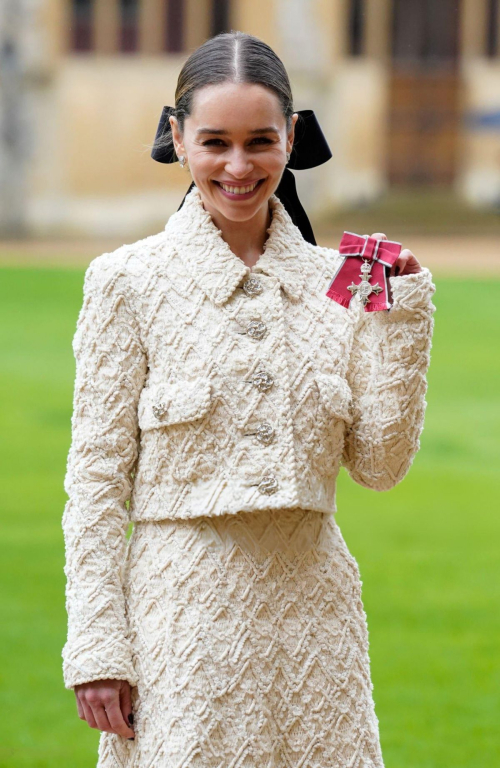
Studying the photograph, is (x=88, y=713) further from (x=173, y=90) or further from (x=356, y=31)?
(x=356, y=31)

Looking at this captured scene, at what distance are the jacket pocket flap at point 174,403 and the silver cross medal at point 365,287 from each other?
0.91ft

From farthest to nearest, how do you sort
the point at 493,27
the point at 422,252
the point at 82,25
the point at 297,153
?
the point at 493,27, the point at 82,25, the point at 422,252, the point at 297,153

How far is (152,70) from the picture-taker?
76.6ft

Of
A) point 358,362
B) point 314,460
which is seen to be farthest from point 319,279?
point 314,460

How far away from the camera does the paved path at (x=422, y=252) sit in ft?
61.4

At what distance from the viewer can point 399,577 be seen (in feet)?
20.7

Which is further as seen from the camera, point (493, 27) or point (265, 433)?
point (493, 27)

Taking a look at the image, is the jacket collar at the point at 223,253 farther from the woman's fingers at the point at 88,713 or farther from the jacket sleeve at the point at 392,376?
the woman's fingers at the point at 88,713

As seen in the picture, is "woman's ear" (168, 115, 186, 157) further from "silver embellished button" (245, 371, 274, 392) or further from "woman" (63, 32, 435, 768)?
"silver embellished button" (245, 371, 274, 392)

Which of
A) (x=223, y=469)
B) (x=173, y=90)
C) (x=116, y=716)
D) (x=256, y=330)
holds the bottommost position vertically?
Answer: (x=116, y=716)

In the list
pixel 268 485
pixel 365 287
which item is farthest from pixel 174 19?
pixel 268 485

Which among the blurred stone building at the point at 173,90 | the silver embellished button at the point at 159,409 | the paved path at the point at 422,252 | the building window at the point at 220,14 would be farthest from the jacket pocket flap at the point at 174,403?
the building window at the point at 220,14

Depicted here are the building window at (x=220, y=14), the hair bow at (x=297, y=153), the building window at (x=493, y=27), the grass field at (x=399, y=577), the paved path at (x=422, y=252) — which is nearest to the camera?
the hair bow at (x=297, y=153)

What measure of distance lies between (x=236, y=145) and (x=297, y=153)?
1.09 ft
